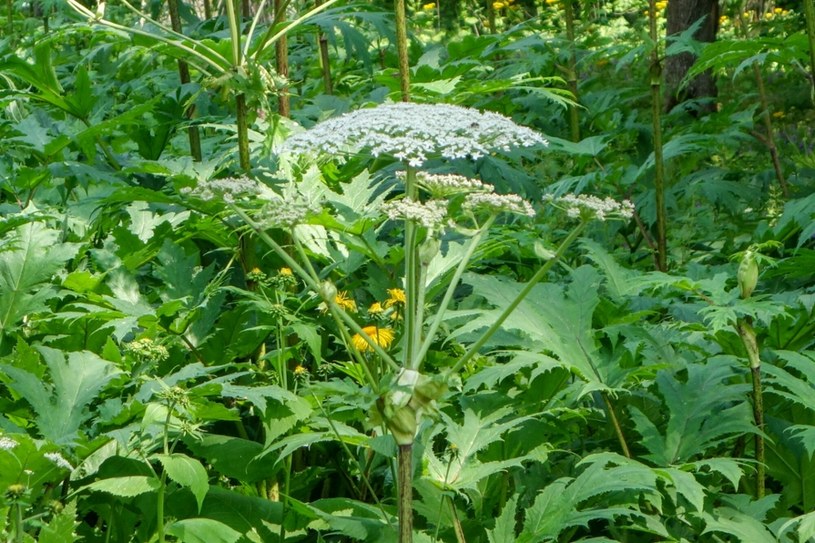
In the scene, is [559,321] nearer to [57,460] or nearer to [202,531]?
[202,531]

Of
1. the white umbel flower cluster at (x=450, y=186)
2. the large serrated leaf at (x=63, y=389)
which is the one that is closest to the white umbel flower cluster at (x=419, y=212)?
the white umbel flower cluster at (x=450, y=186)

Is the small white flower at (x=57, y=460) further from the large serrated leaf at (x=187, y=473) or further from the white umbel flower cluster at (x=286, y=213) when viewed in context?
the white umbel flower cluster at (x=286, y=213)

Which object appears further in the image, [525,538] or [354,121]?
[525,538]

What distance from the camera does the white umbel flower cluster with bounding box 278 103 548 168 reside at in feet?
5.92

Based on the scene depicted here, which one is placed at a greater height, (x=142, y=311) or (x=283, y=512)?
(x=142, y=311)

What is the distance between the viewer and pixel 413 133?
180 cm

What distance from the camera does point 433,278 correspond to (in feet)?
9.46

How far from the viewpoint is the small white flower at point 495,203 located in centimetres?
180

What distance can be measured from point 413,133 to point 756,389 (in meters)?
1.14

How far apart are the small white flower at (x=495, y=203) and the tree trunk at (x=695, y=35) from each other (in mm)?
5347

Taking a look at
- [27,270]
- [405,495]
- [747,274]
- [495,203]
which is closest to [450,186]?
[495,203]

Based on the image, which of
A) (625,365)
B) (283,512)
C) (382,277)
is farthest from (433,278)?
(283,512)

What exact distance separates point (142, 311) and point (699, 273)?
1.65 m

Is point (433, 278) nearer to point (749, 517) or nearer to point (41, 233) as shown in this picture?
point (749, 517)
